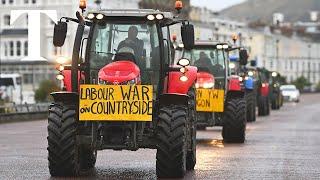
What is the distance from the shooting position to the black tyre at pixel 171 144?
1458 cm

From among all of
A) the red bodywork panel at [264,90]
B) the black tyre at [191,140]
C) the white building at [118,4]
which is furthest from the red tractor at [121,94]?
the white building at [118,4]

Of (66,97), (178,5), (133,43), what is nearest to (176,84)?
(133,43)

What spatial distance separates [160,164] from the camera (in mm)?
14688

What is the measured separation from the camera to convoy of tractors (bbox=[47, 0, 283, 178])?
1466cm

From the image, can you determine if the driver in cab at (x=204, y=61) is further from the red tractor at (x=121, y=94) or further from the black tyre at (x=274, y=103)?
the black tyre at (x=274, y=103)

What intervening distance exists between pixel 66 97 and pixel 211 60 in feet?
39.3

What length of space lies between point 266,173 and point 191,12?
460 feet

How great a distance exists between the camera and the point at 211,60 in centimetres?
2672

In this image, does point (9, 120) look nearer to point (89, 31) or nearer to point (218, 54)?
point (218, 54)

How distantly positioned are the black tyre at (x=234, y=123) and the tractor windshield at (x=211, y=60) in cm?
178

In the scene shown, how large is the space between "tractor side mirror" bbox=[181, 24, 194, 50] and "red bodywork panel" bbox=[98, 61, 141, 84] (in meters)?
→ 1.01

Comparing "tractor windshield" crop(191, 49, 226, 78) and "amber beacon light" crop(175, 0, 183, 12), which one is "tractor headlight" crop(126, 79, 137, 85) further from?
"tractor windshield" crop(191, 49, 226, 78)

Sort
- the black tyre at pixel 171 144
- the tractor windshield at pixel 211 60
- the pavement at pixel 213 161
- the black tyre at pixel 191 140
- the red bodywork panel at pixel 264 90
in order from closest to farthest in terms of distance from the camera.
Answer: the black tyre at pixel 171 144, the pavement at pixel 213 161, the black tyre at pixel 191 140, the tractor windshield at pixel 211 60, the red bodywork panel at pixel 264 90

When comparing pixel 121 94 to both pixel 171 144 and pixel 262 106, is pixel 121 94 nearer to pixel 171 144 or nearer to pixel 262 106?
pixel 171 144
